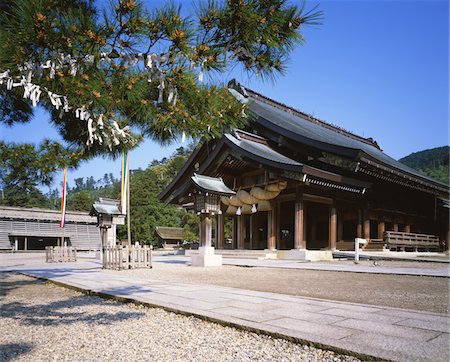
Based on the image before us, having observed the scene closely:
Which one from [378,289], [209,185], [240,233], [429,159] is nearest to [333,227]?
[240,233]

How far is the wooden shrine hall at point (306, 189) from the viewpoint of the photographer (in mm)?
15938

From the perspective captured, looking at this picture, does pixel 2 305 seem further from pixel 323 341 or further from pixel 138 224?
pixel 138 224

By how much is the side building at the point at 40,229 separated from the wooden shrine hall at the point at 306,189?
691 inches

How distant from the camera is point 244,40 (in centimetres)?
378

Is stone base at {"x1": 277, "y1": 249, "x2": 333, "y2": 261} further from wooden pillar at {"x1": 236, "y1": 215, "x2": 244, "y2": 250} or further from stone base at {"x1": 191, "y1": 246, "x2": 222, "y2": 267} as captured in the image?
stone base at {"x1": 191, "y1": 246, "x2": 222, "y2": 267}

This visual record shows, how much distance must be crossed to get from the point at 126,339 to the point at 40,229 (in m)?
34.1

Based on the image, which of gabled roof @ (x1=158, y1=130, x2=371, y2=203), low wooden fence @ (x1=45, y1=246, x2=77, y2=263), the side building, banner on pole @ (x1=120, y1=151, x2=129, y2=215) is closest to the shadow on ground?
gabled roof @ (x1=158, y1=130, x2=371, y2=203)

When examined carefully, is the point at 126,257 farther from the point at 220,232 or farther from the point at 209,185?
the point at 220,232

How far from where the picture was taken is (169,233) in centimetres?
4166

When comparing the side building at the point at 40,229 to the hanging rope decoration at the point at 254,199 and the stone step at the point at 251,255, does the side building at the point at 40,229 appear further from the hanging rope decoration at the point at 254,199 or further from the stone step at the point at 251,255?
the stone step at the point at 251,255

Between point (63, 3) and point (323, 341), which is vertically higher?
point (63, 3)

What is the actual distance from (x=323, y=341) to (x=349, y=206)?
17.1 metres

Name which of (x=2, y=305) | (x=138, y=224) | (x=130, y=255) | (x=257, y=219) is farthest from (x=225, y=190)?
(x=138, y=224)

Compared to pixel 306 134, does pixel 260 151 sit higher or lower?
lower
